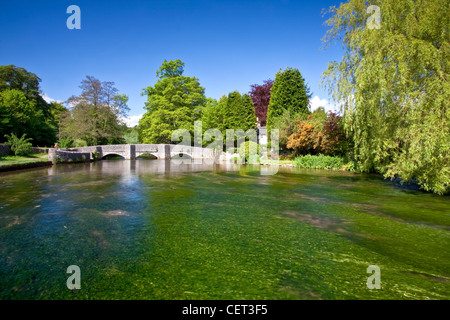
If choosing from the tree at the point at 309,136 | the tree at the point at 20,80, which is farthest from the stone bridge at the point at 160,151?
the tree at the point at 20,80

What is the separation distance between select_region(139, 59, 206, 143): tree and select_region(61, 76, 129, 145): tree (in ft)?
14.1

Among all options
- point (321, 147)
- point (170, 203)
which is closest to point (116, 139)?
point (321, 147)

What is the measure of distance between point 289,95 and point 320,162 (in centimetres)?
1239

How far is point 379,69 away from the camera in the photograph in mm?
9508

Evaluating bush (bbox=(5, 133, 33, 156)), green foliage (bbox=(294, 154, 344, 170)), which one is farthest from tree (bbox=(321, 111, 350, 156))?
bush (bbox=(5, 133, 33, 156))

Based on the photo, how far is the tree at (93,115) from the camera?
31.3 meters

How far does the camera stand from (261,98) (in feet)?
151

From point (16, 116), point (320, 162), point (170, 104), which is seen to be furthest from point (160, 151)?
point (320, 162)

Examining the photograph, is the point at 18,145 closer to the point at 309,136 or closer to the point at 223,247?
the point at 223,247

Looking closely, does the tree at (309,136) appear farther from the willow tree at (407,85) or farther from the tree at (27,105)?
the tree at (27,105)

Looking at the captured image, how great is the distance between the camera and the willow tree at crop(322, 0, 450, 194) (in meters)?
8.00
